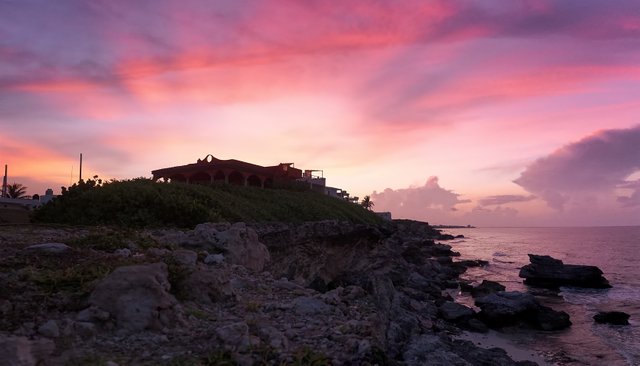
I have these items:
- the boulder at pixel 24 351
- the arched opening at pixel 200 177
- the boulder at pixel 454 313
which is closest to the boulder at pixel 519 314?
the boulder at pixel 454 313

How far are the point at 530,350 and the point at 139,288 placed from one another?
736 inches

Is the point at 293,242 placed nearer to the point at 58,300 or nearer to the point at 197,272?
the point at 197,272

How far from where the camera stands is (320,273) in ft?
90.2

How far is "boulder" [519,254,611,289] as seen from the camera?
133 ft

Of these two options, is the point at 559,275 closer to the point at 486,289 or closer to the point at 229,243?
the point at 486,289

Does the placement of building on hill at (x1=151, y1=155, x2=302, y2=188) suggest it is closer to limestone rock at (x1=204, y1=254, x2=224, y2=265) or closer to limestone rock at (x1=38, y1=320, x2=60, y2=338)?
limestone rock at (x1=204, y1=254, x2=224, y2=265)

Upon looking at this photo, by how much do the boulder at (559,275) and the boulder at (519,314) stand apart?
723 inches

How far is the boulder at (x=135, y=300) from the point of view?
6316 millimetres

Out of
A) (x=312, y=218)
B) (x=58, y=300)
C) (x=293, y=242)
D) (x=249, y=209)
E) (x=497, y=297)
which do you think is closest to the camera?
(x=58, y=300)

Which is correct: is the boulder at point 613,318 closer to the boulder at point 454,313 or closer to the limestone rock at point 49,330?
the boulder at point 454,313

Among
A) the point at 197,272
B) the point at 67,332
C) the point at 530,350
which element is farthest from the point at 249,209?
the point at 67,332

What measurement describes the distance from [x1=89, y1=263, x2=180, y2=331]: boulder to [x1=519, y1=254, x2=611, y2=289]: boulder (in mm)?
42115

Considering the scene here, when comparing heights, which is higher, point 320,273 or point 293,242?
point 293,242

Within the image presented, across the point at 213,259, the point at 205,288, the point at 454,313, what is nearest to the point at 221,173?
the point at 454,313
